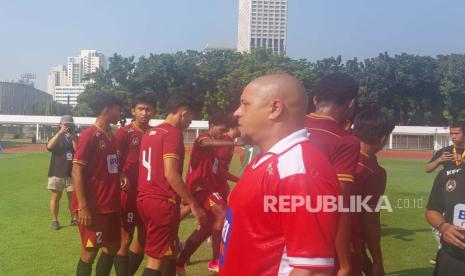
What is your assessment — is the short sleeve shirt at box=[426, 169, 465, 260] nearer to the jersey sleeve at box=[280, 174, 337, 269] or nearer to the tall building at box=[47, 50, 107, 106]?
the jersey sleeve at box=[280, 174, 337, 269]

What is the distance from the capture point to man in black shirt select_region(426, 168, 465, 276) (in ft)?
11.9

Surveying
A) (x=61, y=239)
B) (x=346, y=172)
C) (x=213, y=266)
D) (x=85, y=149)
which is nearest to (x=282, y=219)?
(x=346, y=172)

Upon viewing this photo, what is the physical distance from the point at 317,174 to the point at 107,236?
3936mm

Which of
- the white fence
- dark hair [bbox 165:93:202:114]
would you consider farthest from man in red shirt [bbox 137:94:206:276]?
the white fence

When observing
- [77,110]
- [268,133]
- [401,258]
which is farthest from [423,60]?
[268,133]

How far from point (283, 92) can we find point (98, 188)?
361 cm

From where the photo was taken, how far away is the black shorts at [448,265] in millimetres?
3617

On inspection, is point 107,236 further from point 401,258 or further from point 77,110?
point 77,110

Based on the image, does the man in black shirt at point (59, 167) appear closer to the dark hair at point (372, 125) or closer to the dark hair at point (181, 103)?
the dark hair at point (181, 103)

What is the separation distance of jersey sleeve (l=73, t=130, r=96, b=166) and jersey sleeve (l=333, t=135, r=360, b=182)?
2.96 metres

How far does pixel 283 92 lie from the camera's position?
2098 millimetres

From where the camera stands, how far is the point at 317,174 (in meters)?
1.91

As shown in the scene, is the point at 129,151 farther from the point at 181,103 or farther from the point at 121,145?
the point at 181,103

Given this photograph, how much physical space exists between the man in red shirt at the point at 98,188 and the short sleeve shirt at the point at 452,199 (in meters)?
3.20
